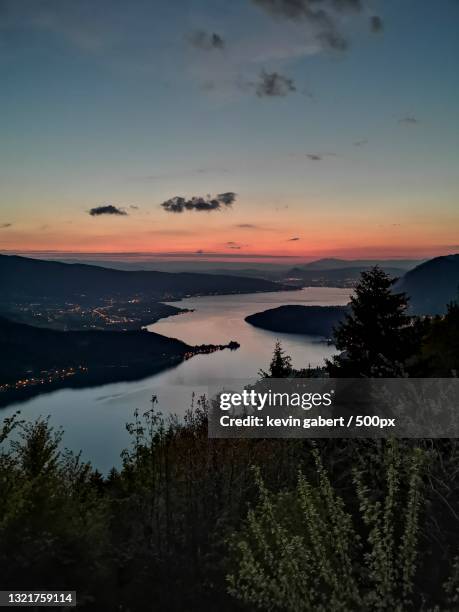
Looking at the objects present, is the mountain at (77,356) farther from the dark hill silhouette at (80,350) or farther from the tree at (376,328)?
the tree at (376,328)

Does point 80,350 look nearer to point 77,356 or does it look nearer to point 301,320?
point 77,356

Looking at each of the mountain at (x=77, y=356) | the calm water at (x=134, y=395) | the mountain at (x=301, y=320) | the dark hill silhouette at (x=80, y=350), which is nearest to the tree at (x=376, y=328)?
the calm water at (x=134, y=395)

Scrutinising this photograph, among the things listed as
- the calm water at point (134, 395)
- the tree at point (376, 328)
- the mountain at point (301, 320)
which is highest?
the tree at point (376, 328)

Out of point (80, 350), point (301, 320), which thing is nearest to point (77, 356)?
point (80, 350)

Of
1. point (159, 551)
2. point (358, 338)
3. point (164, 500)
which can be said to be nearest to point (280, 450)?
point (164, 500)

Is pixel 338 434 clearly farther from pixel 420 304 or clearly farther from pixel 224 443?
pixel 420 304

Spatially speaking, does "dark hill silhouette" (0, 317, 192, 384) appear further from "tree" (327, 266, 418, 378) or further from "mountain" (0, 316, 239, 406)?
"tree" (327, 266, 418, 378)

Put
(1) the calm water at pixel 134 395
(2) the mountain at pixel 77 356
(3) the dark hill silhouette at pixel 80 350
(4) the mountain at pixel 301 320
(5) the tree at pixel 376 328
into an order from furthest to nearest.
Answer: (4) the mountain at pixel 301 320, (3) the dark hill silhouette at pixel 80 350, (2) the mountain at pixel 77 356, (1) the calm water at pixel 134 395, (5) the tree at pixel 376 328
